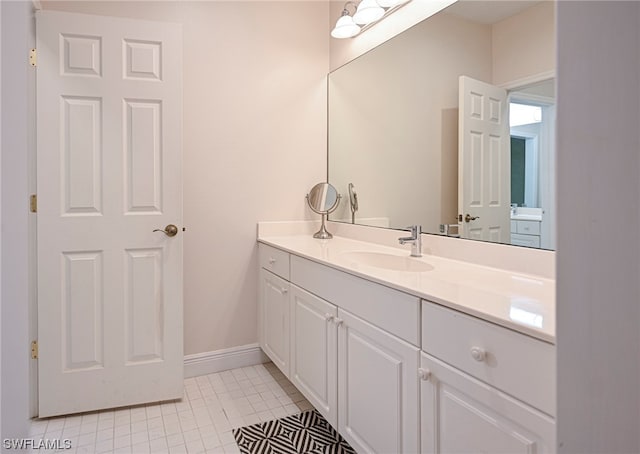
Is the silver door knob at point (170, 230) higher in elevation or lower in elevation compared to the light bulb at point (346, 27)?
lower

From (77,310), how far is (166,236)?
542 millimetres

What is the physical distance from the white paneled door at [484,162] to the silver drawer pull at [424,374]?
0.63m

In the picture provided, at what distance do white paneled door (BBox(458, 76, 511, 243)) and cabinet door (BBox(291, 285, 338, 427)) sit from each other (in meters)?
0.67

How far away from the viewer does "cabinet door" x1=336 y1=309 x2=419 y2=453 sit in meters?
1.19

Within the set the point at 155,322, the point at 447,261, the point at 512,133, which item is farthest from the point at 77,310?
the point at 512,133

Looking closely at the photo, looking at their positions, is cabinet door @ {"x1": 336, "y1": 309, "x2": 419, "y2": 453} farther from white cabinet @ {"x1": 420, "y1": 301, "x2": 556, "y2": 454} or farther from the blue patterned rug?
the blue patterned rug

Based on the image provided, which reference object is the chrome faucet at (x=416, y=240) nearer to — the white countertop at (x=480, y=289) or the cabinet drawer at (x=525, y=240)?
the white countertop at (x=480, y=289)

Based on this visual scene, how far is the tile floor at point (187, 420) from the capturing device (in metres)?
1.75

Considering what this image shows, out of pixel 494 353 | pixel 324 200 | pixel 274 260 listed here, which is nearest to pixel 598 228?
pixel 494 353

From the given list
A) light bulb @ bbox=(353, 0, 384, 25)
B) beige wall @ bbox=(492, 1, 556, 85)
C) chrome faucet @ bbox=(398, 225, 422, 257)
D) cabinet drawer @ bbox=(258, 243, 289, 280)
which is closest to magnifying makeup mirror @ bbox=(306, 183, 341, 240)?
cabinet drawer @ bbox=(258, 243, 289, 280)

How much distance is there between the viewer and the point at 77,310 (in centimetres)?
198

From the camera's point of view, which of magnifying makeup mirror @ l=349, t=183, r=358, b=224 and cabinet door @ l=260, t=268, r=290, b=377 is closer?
cabinet door @ l=260, t=268, r=290, b=377

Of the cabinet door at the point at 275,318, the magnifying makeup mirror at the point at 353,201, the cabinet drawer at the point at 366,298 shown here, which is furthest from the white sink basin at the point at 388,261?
the magnifying makeup mirror at the point at 353,201

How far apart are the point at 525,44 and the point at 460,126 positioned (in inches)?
15.6
